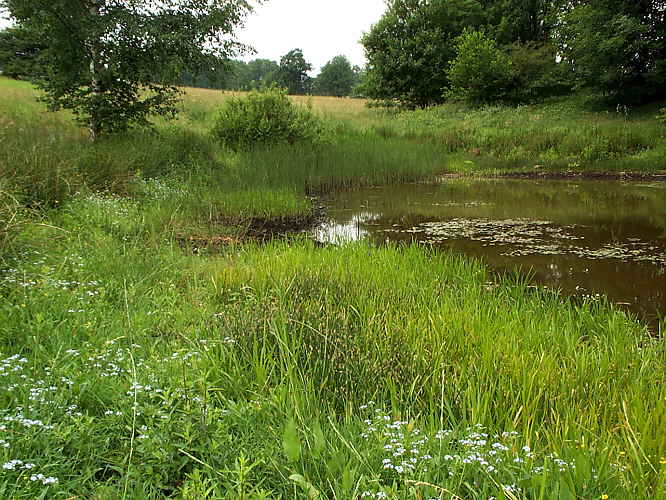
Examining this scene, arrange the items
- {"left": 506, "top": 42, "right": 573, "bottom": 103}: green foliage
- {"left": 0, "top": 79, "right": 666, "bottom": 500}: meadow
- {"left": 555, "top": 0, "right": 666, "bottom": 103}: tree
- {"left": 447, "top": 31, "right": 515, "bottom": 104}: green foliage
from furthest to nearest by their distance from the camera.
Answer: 1. {"left": 506, "top": 42, "right": 573, "bottom": 103}: green foliage
2. {"left": 447, "top": 31, "right": 515, "bottom": 104}: green foliage
3. {"left": 555, "top": 0, "right": 666, "bottom": 103}: tree
4. {"left": 0, "top": 79, "right": 666, "bottom": 500}: meadow

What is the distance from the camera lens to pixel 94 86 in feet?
34.8

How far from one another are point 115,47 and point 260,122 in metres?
3.53

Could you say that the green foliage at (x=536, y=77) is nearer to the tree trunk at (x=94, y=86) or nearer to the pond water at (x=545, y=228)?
the pond water at (x=545, y=228)

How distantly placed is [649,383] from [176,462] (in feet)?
7.47

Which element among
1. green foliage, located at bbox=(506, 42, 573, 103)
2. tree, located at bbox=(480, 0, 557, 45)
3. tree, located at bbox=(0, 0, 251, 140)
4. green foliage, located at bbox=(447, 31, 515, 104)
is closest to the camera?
tree, located at bbox=(0, 0, 251, 140)

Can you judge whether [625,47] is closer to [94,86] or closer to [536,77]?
[536,77]

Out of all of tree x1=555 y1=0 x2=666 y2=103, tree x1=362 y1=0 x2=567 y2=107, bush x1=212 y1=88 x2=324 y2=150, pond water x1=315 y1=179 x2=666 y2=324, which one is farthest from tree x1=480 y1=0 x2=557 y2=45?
bush x1=212 y1=88 x2=324 y2=150

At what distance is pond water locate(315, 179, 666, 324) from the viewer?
479 centimetres

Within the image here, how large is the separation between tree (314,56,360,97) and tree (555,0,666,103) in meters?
56.1

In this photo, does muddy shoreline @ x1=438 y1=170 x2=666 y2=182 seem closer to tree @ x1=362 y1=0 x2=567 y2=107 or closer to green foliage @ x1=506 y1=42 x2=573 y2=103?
green foliage @ x1=506 y1=42 x2=573 y2=103

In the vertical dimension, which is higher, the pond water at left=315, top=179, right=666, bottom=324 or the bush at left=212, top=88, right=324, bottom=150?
the bush at left=212, top=88, right=324, bottom=150

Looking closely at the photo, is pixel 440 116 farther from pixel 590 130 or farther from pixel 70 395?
pixel 70 395

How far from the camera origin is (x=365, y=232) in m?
7.17

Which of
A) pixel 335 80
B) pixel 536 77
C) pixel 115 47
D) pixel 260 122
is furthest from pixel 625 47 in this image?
pixel 335 80
